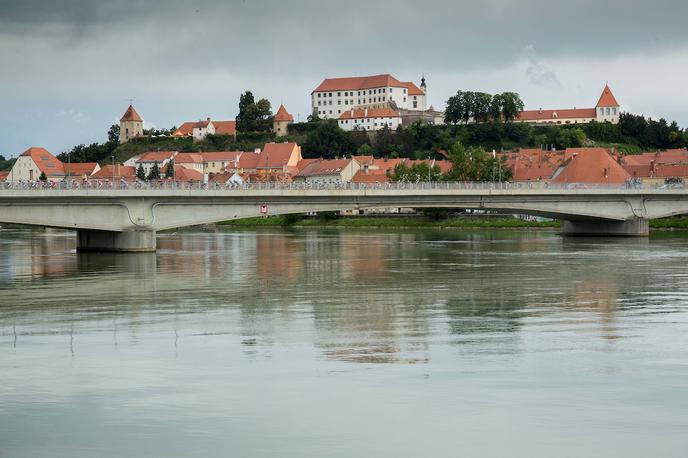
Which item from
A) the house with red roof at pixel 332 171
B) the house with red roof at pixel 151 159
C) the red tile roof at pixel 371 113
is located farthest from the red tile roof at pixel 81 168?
the red tile roof at pixel 371 113

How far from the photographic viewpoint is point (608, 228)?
76.9m

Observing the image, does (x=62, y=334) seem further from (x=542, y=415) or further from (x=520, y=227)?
(x=520, y=227)

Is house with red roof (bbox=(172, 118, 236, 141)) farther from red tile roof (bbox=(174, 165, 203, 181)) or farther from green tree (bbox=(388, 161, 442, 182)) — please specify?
green tree (bbox=(388, 161, 442, 182))

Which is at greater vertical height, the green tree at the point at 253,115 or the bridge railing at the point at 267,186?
the green tree at the point at 253,115

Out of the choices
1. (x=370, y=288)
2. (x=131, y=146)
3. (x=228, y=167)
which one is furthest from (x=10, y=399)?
(x=131, y=146)

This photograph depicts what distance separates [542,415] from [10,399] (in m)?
9.43

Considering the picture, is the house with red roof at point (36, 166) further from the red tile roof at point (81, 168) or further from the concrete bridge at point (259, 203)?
the concrete bridge at point (259, 203)

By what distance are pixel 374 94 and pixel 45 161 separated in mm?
64567

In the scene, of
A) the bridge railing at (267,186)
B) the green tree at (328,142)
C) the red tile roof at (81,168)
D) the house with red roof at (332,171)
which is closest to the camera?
the bridge railing at (267,186)

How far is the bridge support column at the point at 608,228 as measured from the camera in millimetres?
74625

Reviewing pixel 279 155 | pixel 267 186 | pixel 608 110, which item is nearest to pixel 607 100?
pixel 608 110

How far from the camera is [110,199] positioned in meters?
54.0

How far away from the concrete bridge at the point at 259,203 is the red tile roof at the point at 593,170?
26615mm

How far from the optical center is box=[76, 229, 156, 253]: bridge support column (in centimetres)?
5594
